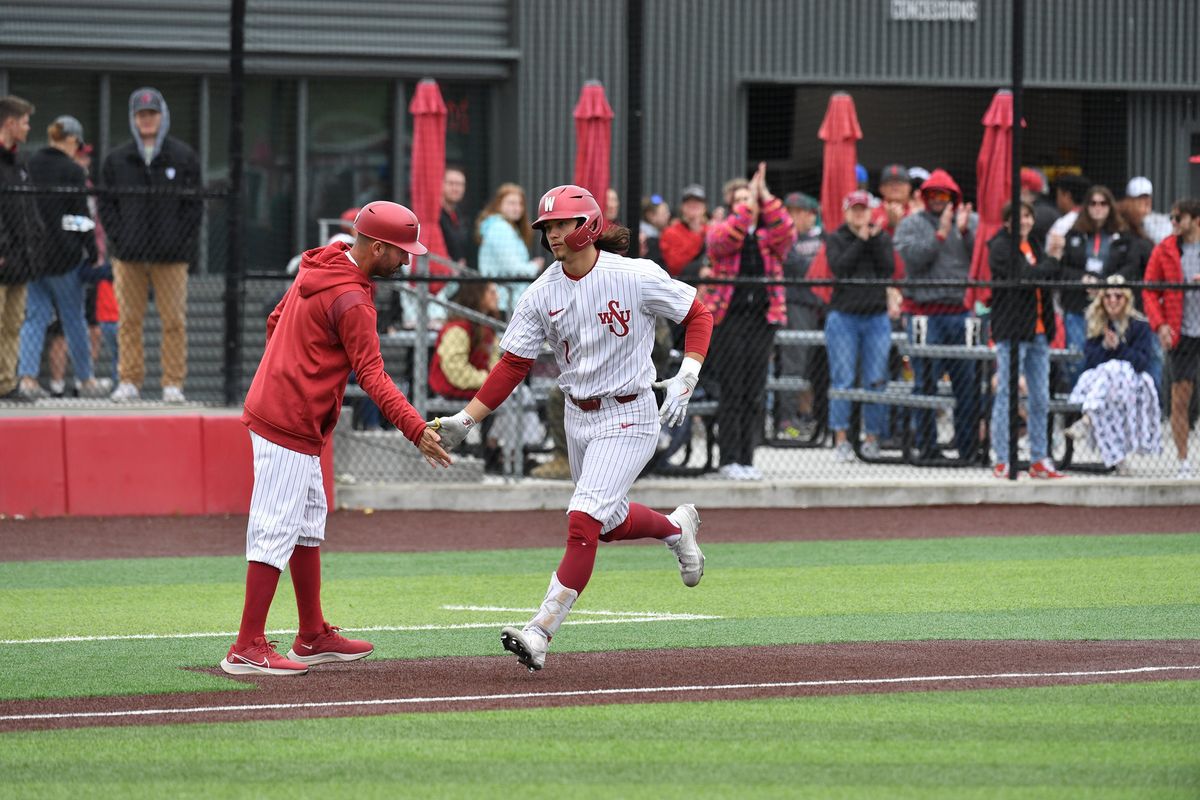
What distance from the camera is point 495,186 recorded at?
2188cm

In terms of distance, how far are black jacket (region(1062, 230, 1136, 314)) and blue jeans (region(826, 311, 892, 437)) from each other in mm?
1577

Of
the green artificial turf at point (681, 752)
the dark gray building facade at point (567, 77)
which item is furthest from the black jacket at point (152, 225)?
the dark gray building facade at point (567, 77)

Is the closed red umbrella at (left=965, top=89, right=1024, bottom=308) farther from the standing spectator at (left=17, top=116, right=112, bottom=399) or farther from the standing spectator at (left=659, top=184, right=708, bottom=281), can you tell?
the standing spectator at (left=17, top=116, right=112, bottom=399)

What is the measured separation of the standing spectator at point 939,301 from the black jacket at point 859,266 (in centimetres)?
40

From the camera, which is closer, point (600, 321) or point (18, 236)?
point (600, 321)

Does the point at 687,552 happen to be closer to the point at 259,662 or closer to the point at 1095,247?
the point at 259,662

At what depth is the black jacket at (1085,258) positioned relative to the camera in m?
15.0

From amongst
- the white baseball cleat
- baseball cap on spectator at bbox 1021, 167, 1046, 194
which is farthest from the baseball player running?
baseball cap on spectator at bbox 1021, 167, 1046, 194

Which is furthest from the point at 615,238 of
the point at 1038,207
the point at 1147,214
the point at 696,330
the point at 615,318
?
the point at 1147,214

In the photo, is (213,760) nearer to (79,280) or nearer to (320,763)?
(320,763)

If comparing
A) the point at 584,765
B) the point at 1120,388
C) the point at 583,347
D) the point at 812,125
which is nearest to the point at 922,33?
the point at 812,125

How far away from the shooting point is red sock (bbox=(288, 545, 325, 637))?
24.3 ft

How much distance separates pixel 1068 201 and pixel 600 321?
9982 millimetres

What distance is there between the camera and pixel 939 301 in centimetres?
1498
